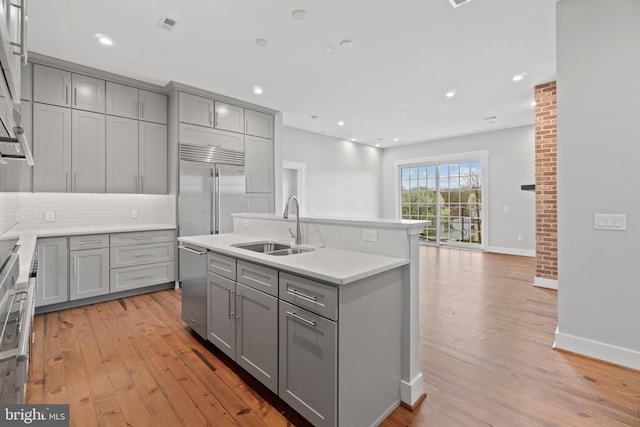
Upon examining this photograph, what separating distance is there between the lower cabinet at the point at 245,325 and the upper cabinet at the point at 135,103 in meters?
3.03

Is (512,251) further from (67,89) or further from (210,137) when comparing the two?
(67,89)

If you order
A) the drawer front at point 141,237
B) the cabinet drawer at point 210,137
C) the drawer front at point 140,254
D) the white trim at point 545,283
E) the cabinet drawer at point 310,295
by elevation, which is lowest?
the white trim at point 545,283

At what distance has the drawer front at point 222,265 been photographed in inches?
85.4

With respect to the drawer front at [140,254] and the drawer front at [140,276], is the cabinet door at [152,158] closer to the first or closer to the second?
the drawer front at [140,254]

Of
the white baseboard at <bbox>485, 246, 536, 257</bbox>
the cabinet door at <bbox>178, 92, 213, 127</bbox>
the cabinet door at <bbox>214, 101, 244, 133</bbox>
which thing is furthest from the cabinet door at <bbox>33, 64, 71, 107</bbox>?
the white baseboard at <bbox>485, 246, 536, 257</bbox>

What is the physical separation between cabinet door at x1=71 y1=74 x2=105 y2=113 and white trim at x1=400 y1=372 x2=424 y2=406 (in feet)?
15.2

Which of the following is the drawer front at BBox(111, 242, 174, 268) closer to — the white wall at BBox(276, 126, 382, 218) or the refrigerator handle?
the refrigerator handle

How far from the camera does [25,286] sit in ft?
4.42

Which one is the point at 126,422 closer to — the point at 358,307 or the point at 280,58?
the point at 358,307

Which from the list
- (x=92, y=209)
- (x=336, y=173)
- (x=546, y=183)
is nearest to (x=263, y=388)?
(x=92, y=209)

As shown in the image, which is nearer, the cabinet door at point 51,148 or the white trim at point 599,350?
the white trim at point 599,350

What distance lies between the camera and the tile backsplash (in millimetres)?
3596

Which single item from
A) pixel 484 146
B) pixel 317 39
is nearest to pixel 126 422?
pixel 317 39

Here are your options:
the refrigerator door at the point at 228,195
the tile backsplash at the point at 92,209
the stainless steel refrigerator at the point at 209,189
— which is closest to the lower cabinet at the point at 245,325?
the stainless steel refrigerator at the point at 209,189
